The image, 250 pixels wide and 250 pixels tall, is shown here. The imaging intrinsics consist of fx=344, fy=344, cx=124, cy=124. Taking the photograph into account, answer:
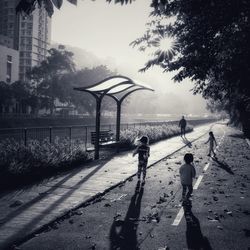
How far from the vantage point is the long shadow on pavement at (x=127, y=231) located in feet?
18.1

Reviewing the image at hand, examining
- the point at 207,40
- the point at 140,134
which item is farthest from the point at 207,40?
the point at 140,134

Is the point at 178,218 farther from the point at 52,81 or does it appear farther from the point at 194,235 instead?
the point at 52,81

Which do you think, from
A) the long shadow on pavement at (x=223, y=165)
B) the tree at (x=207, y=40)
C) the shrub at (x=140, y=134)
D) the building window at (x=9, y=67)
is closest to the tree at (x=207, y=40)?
the tree at (x=207, y=40)

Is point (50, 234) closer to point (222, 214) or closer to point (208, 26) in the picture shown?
point (222, 214)

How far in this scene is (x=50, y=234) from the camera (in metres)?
5.97

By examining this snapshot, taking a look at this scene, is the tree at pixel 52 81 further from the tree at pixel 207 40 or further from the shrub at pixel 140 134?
the tree at pixel 207 40

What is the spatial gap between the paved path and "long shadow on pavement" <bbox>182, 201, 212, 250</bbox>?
251cm

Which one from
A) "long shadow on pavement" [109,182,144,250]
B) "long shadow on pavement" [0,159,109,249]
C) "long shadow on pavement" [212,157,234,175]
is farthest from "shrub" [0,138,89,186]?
"long shadow on pavement" [212,157,234,175]

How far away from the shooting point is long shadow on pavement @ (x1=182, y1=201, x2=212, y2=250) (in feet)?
18.0

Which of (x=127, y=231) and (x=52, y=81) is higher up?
(x=52, y=81)

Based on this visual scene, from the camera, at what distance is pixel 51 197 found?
838 cm

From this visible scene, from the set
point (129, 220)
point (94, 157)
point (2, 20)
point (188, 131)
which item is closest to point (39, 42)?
point (2, 20)

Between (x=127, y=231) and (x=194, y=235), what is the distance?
1181 mm

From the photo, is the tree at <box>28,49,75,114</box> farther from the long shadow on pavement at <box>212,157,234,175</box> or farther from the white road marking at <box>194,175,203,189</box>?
the white road marking at <box>194,175,203,189</box>
